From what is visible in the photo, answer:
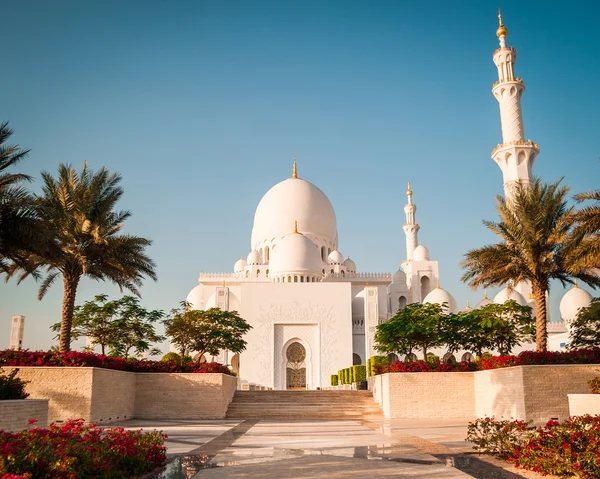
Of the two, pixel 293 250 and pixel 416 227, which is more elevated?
pixel 416 227

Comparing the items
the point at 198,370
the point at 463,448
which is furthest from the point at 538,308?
the point at 198,370

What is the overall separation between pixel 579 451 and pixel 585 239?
290 inches

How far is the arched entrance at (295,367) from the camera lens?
1118 inches

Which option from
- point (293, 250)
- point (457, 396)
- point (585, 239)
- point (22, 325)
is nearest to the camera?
point (585, 239)

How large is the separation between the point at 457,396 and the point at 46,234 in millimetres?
11379

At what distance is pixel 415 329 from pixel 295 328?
12375mm

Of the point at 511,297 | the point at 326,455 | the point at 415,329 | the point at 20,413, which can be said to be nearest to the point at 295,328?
the point at 415,329

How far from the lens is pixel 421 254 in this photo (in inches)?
1636

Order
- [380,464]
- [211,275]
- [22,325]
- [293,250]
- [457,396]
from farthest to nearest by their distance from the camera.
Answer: [211,275] < [293,250] < [22,325] < [457,396] < [380,464]

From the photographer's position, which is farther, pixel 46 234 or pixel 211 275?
pixel 211 275

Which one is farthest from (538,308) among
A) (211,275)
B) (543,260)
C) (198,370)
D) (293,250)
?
(211,275)

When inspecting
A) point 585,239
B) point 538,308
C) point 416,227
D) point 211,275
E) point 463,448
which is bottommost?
point 463,448

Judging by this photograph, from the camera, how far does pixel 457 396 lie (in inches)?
629

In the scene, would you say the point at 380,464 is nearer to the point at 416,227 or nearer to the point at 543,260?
the point at 543,260
